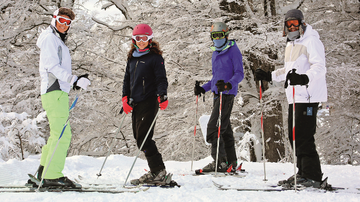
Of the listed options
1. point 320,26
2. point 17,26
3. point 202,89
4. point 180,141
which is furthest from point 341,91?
point 17,26

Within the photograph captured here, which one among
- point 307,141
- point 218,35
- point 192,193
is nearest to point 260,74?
point 307,141

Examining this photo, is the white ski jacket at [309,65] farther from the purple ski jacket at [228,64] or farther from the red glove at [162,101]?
the red glove at [162,101]

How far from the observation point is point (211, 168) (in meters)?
4.27

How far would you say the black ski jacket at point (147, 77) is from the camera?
352 centimetres

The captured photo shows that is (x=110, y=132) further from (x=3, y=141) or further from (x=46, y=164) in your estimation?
(x=46, y=164)

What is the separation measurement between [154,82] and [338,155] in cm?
901

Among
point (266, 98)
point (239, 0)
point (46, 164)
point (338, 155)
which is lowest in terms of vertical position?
point (338, 155)

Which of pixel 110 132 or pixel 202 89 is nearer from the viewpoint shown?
pixel 202 89

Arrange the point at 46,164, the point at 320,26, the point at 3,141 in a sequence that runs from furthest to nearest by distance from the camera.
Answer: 1. the point at 320,26
2. the point at 3,141
3. the point at 46,164

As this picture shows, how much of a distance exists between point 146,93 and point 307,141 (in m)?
1.78

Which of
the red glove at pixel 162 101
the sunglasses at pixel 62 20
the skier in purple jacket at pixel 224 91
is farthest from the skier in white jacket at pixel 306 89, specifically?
the sunglasses at pixel 62 20

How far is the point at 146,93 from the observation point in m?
3.52

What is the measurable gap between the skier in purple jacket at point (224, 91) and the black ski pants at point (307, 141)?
1.10 metres

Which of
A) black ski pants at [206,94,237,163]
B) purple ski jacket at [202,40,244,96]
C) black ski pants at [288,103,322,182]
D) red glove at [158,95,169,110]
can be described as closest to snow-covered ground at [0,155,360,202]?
black ski pants at [288,103,322,182]
